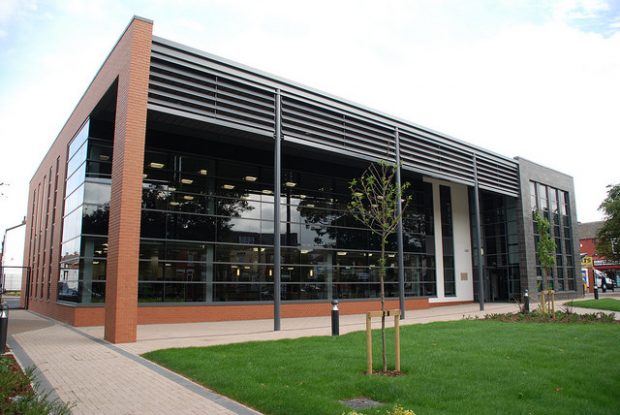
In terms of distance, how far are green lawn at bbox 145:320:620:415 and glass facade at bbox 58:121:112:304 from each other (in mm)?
9819

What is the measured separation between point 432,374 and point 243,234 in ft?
50.9

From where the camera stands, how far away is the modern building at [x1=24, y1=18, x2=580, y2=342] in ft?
50.0

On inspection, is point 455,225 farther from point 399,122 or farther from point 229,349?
point 229,349

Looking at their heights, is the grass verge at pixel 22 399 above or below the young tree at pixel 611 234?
below

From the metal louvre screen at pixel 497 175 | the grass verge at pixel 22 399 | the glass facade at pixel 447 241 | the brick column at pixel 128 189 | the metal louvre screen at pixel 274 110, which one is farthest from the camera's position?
the glass facade at pixel 447 241

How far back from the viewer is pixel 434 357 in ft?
31.4

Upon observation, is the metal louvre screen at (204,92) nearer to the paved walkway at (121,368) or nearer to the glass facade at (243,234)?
the glass facade at (243,234)

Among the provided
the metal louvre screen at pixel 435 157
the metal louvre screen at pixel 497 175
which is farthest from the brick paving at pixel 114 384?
the metal louvre screen at pixel 497 175

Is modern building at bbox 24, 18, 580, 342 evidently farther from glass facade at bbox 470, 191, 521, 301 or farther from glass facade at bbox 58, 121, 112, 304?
glass facade at bbox 470, 191, 521, 301

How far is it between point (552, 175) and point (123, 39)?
3265 centimetres

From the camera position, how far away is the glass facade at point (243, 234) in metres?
20.7

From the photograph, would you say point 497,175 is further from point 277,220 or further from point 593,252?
point 593,252

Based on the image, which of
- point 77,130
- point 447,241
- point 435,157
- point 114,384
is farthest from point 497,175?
point 114,384

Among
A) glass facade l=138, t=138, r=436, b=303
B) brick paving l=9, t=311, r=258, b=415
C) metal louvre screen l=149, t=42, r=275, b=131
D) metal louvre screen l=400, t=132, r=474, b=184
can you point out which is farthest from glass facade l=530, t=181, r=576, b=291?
brick paving l=9, t=311, r=258, b=415
